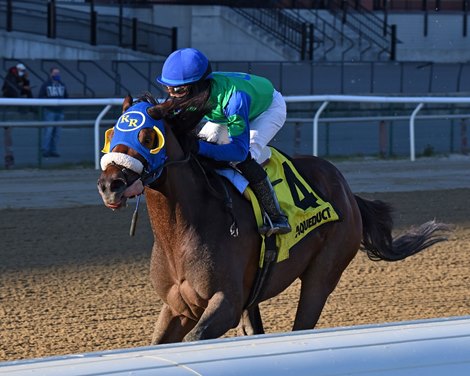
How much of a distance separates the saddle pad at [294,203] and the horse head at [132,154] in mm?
597

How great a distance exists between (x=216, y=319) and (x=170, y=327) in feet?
1.00

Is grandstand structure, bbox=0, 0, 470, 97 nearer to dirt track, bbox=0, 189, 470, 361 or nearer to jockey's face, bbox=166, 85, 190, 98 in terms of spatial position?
dirt track, bbox=0, 189, 470, 361

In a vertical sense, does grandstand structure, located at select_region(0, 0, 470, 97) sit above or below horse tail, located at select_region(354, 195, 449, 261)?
above

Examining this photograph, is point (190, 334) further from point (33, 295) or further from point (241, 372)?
point (33, 295)

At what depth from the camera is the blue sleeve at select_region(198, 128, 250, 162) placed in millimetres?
4379

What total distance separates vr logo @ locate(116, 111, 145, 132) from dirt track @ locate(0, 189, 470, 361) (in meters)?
1.54

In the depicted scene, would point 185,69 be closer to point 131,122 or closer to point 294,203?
point 131,122

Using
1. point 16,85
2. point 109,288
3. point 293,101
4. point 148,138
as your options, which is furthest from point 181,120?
point 16,85

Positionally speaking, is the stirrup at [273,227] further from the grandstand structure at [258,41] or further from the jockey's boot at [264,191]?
the grandstand structure at [258,41]

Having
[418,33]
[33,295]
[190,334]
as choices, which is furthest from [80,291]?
[418,33]

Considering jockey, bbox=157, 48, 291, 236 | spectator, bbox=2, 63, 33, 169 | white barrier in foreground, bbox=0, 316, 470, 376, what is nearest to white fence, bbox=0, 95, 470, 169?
spectator, bbox=2, 63, 33, 169

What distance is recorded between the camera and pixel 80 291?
659 centimetres

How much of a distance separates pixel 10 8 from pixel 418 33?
11561 mm

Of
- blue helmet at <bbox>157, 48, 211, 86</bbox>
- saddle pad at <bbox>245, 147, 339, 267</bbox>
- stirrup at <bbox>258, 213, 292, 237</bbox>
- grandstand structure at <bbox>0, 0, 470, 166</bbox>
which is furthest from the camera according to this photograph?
grandstand structure at <bbox>0, 0, 470, 166</bbox>
